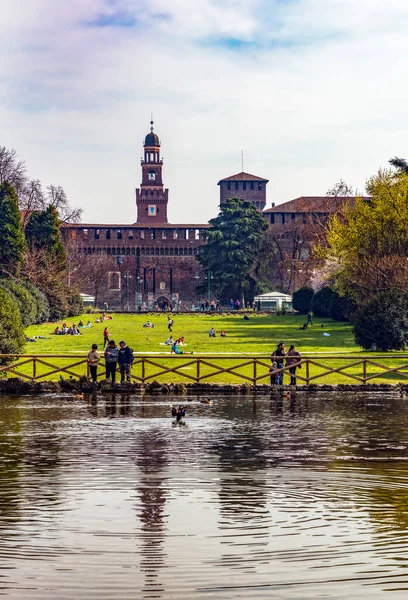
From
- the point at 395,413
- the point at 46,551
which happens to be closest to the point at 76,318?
the point at 395,413

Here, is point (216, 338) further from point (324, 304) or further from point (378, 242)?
point (324, 304)

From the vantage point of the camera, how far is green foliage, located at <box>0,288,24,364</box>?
33812 millimetres

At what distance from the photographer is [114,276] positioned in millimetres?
125312

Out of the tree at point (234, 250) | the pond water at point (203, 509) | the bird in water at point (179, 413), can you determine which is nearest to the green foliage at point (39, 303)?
the tree at point (234, 250)

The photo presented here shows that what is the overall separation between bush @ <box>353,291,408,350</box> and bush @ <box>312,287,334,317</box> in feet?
92.4

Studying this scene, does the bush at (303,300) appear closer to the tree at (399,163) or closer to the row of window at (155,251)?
the tree at (399,163)

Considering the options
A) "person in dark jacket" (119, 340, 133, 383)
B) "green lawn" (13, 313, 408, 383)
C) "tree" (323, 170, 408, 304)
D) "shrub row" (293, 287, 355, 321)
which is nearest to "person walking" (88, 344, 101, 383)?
"person in dark jacket" (119, 340, 133, 383)

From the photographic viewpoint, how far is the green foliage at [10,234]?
209 feet

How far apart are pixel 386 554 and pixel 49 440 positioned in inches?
360

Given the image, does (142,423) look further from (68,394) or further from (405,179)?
(405,179)

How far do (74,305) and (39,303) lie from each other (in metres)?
11.7

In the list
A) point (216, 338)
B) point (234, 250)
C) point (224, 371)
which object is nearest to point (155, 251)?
point (234, 250)

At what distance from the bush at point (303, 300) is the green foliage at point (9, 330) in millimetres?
43542

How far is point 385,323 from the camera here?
1593 inches
